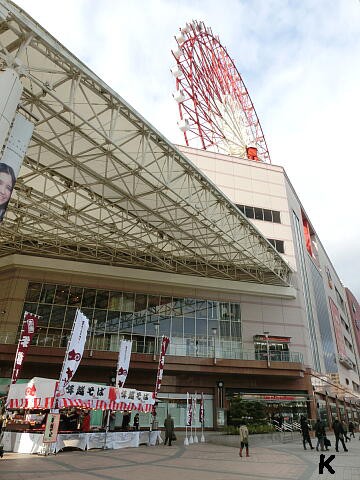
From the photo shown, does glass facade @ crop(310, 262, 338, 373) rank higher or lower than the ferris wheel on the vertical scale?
lower

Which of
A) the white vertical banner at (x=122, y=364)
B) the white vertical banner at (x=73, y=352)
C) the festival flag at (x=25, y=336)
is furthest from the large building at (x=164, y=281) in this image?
the white vertical banner at (x=73, y=352)

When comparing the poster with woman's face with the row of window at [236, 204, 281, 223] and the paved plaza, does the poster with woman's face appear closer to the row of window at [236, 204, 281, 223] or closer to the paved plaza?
the paved plaza

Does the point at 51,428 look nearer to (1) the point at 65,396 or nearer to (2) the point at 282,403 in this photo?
(1) the point at 65,396

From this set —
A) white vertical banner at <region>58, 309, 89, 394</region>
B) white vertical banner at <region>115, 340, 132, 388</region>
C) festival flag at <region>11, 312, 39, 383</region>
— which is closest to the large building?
festival flag at <region>11, 312, 39, 383</region>

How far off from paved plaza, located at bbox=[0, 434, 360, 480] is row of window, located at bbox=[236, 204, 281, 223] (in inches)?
970

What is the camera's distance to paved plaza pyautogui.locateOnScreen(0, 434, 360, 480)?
9.26 metres

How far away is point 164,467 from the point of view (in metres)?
11.1

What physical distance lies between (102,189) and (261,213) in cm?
1978

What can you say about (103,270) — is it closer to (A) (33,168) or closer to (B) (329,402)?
(A) (33,168)

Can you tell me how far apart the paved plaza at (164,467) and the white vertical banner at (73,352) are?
107 inches

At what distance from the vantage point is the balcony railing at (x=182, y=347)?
2439 centimetres

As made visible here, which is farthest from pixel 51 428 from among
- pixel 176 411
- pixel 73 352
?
pixel 176 411

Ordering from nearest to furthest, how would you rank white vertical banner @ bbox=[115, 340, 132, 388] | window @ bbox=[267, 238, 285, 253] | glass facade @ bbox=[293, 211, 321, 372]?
white vertical banner @ bbox=[115, 340, 132, 388] → glass facade @ bbox=[293, 211, 321, 372] → window @ bbox=[267, 238, 285, 253]

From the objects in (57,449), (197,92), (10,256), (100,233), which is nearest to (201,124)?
(197,92)
